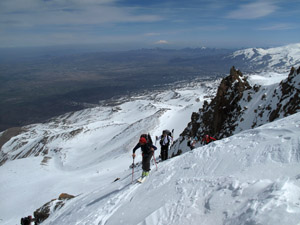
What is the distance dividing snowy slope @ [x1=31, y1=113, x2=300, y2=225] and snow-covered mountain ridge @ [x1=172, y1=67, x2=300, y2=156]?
22.8 ft

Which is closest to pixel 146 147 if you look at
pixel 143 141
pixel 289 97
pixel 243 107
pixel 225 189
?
pixel 143 141

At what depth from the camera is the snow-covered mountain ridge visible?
63.8 feet

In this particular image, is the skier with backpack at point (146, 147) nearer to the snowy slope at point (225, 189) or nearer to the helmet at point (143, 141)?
the helmet at point (143, 141)

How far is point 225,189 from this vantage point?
21.0 feet

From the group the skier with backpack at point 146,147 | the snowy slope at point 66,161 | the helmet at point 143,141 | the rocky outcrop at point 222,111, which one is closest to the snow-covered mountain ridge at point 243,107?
the rocky outcrop at point 222,111

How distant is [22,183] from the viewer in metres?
41.1

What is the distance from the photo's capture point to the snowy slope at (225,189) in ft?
16.3

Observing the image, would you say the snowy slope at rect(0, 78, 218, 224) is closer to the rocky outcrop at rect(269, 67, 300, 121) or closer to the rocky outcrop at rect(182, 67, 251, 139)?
the rocky outcrop at rect(182, 67, 251, 139)

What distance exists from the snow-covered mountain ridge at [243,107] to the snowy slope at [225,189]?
696cm

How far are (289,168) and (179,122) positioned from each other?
210 feet

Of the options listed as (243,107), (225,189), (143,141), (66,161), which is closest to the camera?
(225,189)

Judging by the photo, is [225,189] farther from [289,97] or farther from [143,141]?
[289,97]

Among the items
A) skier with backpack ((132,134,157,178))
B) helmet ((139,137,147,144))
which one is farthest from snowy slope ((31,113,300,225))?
helmet ((139,137,147,144))

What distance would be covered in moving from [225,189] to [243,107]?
20.2 m
